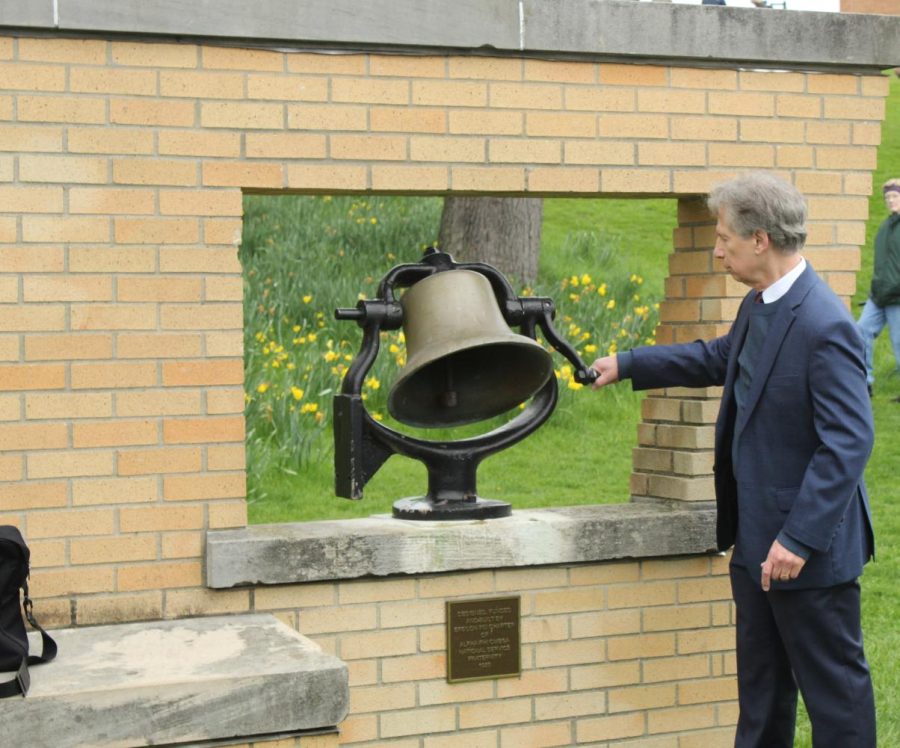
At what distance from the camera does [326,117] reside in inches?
165

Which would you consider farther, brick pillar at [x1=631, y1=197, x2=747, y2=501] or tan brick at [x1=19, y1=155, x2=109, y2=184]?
brick pillar at [x1=631, y1=197, x2=747, y2=501]

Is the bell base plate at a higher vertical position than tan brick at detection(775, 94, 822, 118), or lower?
lower

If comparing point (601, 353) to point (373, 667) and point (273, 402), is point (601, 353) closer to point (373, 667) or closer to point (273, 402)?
point (273, 402)

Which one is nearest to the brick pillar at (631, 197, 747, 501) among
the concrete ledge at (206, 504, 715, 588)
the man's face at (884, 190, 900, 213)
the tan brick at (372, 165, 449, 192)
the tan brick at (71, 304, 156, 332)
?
the concrete ledge at (206, 504, 715, 588)

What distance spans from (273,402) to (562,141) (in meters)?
3.54

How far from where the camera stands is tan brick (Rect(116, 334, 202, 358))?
4070 millimetres

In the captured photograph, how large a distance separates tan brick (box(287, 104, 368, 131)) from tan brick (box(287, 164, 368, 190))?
0.11m

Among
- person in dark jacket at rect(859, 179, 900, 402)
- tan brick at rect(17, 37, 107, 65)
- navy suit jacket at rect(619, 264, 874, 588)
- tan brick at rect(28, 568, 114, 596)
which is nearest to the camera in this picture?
navy suit jacket at rect(619, 264, 874, 588)

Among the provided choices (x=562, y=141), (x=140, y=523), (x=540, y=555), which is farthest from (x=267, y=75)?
(x=540, y=555)

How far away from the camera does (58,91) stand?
397 centimetres

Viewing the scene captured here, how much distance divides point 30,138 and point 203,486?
A: 108 centimetres

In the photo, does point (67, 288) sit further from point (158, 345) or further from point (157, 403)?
point (157, 403)

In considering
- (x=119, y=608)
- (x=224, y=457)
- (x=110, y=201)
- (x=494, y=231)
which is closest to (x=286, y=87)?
(x=110, y=201)

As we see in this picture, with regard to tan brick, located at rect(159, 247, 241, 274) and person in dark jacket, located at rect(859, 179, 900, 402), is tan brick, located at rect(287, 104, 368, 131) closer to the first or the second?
tan brick, located at rect(159, 247, 241, 274)
